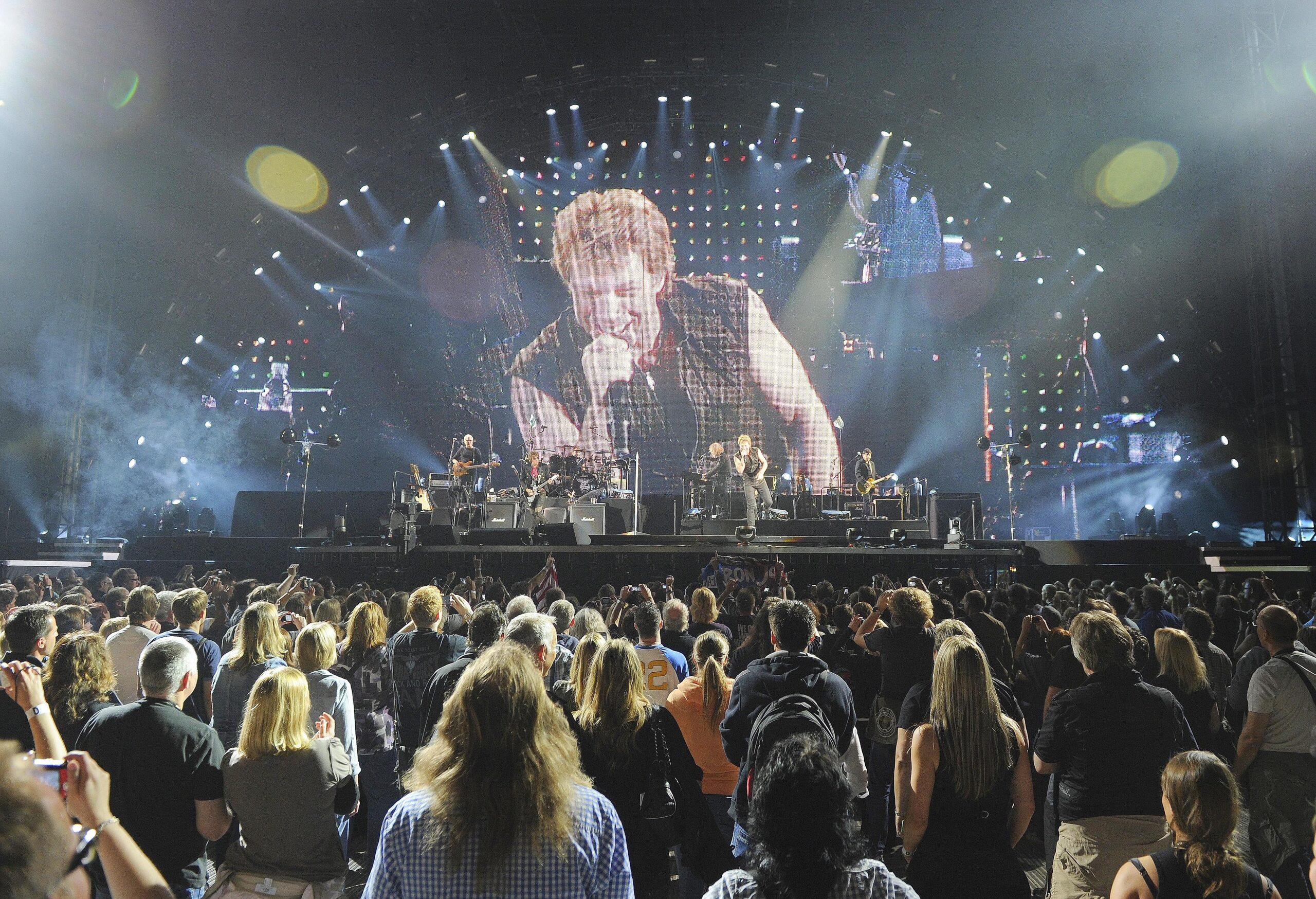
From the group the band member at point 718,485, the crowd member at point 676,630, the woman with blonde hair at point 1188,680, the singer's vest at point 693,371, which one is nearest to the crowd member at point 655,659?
the crowd member at point 676,630

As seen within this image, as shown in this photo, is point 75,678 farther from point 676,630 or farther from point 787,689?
point 676,630

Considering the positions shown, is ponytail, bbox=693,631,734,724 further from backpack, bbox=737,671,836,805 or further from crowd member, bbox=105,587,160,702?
crowd member, bbox=105,587,160,702

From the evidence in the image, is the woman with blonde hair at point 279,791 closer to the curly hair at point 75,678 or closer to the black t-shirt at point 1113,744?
the curly hair at point 75,678

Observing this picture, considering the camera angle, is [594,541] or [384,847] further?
[594,541]

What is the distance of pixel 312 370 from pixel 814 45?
13.1 m

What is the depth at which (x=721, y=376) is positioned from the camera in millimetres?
→ 18641

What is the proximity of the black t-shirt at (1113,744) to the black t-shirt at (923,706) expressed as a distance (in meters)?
0.19

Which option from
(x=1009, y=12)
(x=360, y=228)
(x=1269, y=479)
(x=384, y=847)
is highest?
(x=1009, y=12)

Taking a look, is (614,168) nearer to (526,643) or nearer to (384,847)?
(526,643)

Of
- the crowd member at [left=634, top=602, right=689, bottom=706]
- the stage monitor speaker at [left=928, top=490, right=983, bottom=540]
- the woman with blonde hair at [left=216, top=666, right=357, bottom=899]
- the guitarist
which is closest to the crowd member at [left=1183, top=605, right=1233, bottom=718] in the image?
the crowd member at [left=634, top=602, right=689, bottom=706]

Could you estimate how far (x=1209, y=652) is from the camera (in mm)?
4531

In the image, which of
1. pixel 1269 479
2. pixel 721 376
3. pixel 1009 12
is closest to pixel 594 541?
pixel 721 376

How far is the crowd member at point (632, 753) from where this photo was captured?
7.87 feet

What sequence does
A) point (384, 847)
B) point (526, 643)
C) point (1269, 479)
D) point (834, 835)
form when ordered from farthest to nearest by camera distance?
point (1269, 479)
point (526, 643)
point (384, 847)
point (834, 835)
